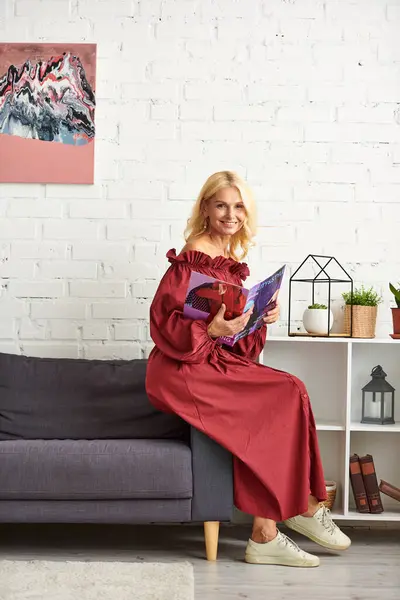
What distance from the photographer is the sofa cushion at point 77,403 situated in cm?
314

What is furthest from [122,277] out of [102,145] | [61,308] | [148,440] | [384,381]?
[384,381]

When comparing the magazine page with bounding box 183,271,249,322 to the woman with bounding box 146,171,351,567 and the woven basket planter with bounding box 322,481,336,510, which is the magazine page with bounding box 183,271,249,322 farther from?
the woven basket planter with bounding box 322,481,336,510

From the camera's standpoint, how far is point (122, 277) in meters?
3.52

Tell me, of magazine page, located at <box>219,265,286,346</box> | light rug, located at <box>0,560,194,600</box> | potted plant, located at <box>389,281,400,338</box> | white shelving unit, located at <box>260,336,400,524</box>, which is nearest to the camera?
light rug, located at <box>0,560,194,600</box>

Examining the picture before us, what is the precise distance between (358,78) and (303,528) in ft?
6.26

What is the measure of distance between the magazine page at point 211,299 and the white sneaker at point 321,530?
2.56 ft

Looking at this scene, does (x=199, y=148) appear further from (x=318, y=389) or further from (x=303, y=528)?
(x=303, y=528)

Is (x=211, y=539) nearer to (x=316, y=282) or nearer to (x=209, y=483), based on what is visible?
(x=209, y=483)

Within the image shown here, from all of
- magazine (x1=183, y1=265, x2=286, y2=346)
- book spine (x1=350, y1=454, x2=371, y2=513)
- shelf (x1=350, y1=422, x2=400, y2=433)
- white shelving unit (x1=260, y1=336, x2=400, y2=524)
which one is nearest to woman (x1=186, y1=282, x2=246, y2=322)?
magazine (x1=183, y1=265, x2=286, y2=346)

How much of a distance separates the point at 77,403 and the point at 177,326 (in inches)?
23.5

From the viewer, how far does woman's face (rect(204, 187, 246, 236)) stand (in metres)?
3.07

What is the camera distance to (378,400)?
3363mm

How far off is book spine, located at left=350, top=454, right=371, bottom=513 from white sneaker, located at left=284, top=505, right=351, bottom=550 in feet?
0.95

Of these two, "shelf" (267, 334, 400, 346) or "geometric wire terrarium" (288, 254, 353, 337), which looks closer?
"shelf" (267, 334, 400, 346)
